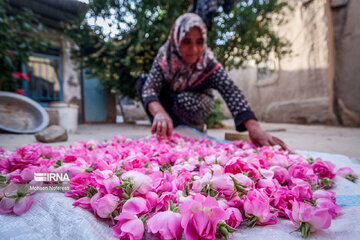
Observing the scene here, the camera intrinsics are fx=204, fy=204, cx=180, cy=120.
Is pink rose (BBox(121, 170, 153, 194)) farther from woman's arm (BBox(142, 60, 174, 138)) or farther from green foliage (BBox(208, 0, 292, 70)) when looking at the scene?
green foliage (BBox(208, 0, 292, 70))

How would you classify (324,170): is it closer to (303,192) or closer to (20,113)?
(303,192)

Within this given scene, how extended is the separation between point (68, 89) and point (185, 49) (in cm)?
488

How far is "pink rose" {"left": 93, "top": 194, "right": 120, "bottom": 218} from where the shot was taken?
0.47 meters

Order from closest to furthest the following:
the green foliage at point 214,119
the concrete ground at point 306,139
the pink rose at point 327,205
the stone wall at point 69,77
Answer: the pink rose at point 327,205 → the concrete ground at point 306,139 → the green foliage at point 214,119 → the stone wall at point 69,77

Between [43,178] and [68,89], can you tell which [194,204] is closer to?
[43,178]

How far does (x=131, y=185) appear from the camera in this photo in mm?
498

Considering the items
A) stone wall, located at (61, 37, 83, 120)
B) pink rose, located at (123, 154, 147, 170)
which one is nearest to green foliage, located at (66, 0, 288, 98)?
stone wall, located at (61, 37, 83, 120)

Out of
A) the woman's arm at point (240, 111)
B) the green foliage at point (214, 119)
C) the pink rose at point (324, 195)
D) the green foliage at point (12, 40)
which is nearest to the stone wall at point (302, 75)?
the green foliage at point (214, 119)

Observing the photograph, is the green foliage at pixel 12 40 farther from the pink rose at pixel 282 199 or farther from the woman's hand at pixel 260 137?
the pink rose at pixel 282 199

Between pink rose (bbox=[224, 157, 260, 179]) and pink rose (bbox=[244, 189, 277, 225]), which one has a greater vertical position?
pink rose (bbox=[224, 157, 260, 179])

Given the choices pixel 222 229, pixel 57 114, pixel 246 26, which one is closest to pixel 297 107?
pixel 246 26

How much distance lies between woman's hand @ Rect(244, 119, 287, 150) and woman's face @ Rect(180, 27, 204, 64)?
787mm

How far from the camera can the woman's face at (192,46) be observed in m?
1.81

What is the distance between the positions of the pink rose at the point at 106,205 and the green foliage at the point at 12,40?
3151 mm
